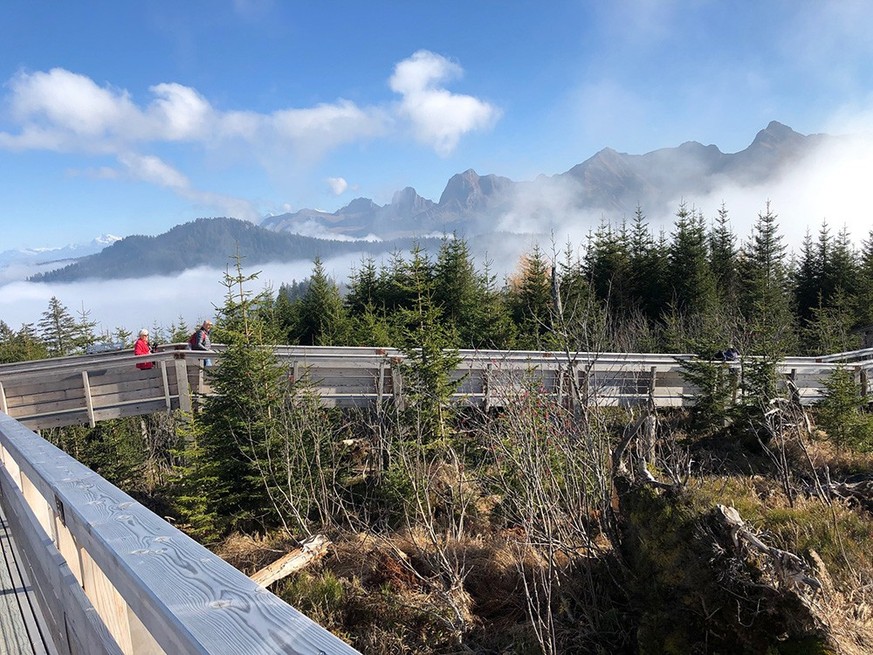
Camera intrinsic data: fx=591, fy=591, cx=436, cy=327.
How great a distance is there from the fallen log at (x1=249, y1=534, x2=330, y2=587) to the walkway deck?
430 centimetres

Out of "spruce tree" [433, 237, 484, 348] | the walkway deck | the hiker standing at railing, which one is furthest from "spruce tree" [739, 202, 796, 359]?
the walkway deck

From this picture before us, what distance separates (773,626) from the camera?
150 inches

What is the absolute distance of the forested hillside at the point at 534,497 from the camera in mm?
4316

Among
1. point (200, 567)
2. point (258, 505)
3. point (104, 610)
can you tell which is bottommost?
point (258, 505)

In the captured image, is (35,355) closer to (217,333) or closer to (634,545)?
(217,333)

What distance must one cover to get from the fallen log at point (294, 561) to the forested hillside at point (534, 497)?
129 mm

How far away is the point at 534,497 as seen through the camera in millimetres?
6332

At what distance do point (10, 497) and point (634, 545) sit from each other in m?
4.74

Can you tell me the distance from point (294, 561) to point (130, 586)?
7039 millimetres

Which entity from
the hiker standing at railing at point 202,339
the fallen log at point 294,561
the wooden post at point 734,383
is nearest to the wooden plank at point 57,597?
the fallen log at point 294,561

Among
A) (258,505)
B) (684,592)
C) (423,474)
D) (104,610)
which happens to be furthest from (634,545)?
(258,505)

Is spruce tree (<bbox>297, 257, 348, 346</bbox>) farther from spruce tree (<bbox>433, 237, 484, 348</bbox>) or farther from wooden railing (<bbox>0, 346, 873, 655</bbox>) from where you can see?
wooden railing (<bbox>0, 346, 873, 655</bbox>)

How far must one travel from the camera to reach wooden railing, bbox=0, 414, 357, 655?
105cm

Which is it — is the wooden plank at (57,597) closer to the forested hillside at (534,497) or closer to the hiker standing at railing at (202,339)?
the forested hillside at (534,497)
